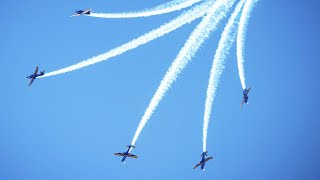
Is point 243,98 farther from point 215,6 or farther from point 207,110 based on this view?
point 215,6

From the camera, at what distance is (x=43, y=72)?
1291 inches

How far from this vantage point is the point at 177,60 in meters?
22.0

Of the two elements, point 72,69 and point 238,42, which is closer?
point 238,42

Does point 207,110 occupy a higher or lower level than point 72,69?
lower

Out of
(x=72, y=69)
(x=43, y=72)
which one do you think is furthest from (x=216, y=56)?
(x=43, y=72)

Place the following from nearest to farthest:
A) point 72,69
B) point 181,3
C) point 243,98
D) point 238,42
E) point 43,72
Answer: point 181,3, point 238,42, point 72,69, point 243,98, point 43,72

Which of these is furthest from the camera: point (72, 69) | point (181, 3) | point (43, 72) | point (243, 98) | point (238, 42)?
point (43, 72)

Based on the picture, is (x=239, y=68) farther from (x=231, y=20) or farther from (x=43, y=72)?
(x=43, y=72)

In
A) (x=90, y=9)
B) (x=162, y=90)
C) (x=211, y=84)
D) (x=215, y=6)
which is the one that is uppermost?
(x=90, y=9)

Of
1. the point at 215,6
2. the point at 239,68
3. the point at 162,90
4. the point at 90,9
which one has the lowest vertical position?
the point at 162,90

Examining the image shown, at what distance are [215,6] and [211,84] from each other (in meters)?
5.02

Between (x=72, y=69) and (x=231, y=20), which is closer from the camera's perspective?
(x=231, y=20)

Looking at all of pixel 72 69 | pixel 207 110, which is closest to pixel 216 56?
pixel 207 110

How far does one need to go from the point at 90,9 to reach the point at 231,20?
39.3ft
